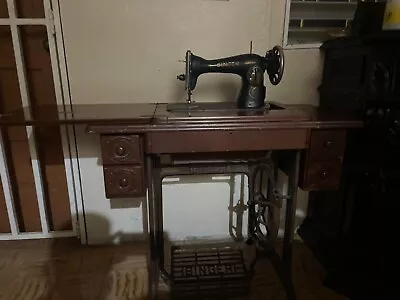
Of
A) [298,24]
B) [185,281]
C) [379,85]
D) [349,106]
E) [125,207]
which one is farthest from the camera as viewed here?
[125,207]

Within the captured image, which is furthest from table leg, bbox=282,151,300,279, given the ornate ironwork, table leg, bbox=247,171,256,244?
table leg, bbox=247,171,256,244

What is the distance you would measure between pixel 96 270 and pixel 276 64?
4.56ft

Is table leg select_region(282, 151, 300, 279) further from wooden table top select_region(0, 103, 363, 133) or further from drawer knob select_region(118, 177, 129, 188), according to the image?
drawer knob select_region(118, 177, 129, 188)

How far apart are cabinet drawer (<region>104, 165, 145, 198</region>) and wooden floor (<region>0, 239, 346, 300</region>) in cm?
62

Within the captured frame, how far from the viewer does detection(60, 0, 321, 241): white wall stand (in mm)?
1601

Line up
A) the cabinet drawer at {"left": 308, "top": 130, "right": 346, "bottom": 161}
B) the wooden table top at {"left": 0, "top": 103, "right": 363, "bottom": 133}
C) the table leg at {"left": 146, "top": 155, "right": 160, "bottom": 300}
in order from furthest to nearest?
1. the table leg at {"left": 146, "top": 155, "right": 160, "bottom": 300}
2. the cabinet drawer at {"left": 308, "top": 130, "right": 346, "bottom": 161}
3. the wooden table top at {"left": 0, "top": 103, "right": 363, "bottom": 133}

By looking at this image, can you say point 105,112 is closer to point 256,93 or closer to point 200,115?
point 200,115

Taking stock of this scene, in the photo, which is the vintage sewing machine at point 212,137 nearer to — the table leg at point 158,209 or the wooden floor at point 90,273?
the table leg at point 158,209

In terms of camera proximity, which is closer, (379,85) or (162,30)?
(379,85)

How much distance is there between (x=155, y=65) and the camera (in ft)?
5.50

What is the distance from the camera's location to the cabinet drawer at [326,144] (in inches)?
49.6

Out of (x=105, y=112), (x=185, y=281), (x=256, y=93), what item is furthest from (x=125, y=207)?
(x=256, y=93)

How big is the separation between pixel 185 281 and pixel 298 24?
1.45 metres

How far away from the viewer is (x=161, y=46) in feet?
5.42
